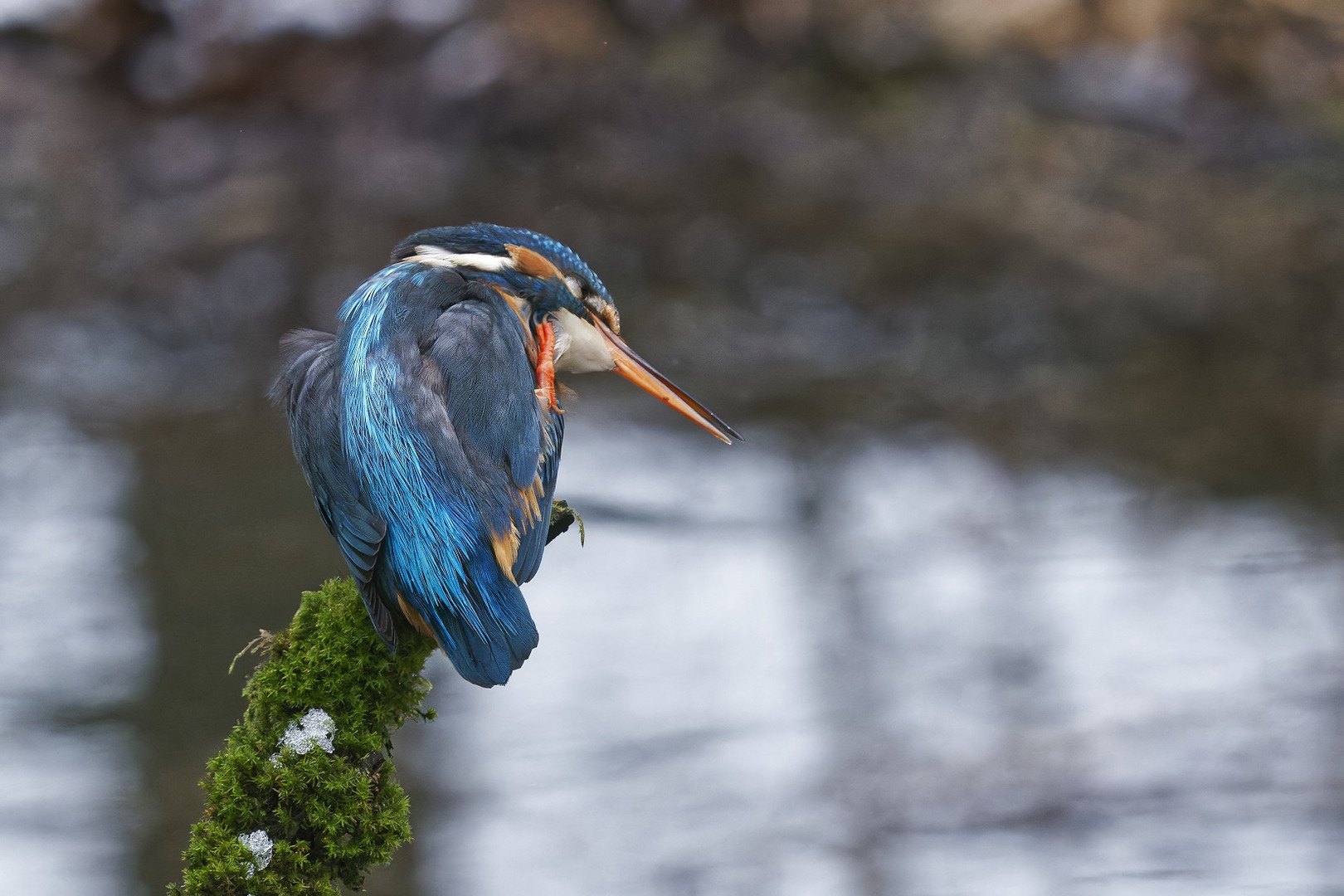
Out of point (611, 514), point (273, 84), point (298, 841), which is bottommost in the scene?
point (298, 841)

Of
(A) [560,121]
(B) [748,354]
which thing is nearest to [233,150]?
(A) [560,121]

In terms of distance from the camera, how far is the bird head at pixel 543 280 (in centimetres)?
111

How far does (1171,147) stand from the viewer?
342 cm

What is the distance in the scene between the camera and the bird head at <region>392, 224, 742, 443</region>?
3.65 feet

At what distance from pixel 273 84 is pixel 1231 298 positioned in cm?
259

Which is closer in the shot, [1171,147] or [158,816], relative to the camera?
[158,816]

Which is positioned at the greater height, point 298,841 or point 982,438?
point 982,438

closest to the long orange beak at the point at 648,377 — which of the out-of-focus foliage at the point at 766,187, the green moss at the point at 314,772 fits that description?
the green moss at the point at 314,772

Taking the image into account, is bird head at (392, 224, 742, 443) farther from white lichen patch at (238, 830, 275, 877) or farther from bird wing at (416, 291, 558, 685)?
white lichen patch at (238, 830, 275, 877)

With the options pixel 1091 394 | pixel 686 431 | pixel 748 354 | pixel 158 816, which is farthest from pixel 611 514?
pixel 1091 394

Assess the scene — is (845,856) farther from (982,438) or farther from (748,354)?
(748,354)

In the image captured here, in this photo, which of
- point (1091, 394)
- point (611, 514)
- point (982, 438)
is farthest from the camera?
point (1091, 394)

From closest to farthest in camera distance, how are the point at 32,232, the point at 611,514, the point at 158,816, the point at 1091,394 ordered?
the point at 158,816 < the point at 611,514 < the point at 1091,394 < the point at 32,232

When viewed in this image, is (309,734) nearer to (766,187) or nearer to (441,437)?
(441,437)
